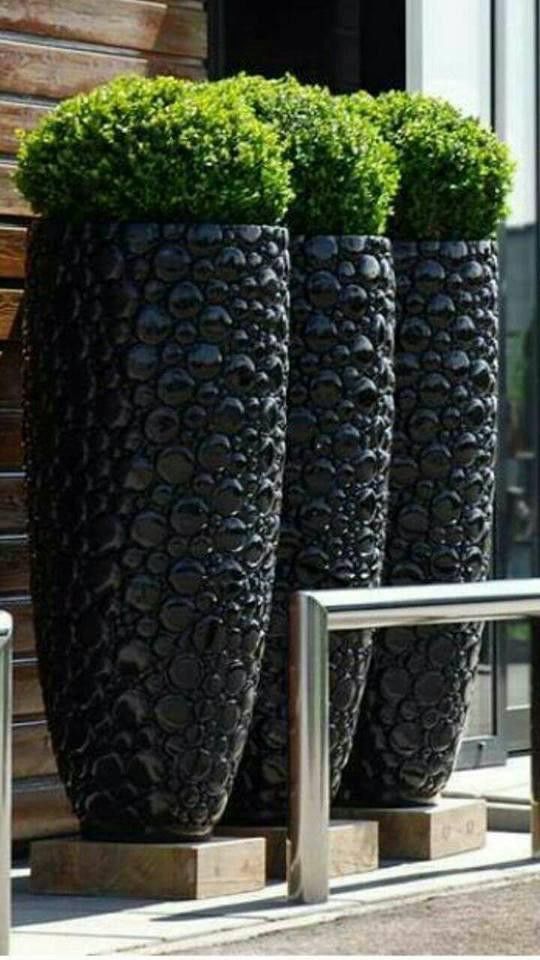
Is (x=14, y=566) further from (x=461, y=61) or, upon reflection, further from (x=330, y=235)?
(x=461, y=61)

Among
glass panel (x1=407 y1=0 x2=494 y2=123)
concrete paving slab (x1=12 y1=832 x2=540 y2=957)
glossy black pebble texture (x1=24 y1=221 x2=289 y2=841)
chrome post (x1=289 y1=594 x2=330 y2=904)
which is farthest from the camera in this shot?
glass panel (x1=407 y1=0 x2=494 y2=123)

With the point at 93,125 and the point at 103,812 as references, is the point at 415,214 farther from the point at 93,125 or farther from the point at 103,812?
the point at 103,812

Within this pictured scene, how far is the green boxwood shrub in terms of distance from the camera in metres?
8.60

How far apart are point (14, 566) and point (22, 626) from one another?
0.58ft

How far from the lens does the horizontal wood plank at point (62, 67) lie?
870cm

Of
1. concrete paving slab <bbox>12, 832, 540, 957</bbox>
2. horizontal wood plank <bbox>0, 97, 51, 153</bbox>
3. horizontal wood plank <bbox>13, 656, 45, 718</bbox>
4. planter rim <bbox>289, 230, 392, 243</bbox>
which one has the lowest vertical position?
concrete paving slab <bbox>12, 832, 540, 957</bbox>

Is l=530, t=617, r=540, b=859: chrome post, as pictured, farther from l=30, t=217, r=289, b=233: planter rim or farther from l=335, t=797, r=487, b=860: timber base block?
l=30, t=217, r=289, b=233: planter rim

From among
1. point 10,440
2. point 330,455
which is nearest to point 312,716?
point 330,455

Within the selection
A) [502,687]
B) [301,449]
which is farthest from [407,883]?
[502,687]

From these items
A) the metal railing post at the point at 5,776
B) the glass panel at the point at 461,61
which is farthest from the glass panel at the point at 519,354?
the metal railing post at the point at 5,776

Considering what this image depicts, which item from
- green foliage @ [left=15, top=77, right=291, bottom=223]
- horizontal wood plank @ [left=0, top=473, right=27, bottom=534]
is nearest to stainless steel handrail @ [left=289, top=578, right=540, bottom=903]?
green foliage @ [left=15, top=77, right=291, bottom=223]

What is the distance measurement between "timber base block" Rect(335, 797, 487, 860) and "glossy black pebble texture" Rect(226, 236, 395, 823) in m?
0.44

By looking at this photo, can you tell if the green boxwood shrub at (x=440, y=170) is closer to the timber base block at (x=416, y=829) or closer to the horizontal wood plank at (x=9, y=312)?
the horizontal wood plank at (x=9, y=312)

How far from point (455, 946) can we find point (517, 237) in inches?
189
